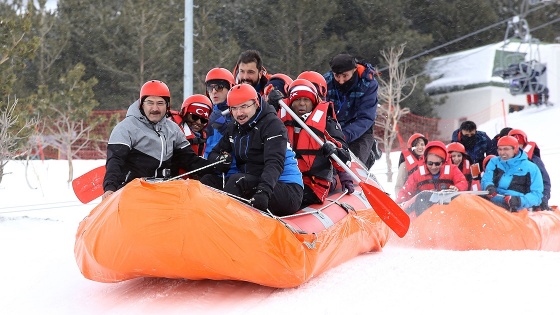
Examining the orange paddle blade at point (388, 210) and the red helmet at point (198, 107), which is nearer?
the orange paddle blade at point (388, 210)

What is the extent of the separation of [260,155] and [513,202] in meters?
3.92

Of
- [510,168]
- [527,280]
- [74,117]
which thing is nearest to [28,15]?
[74,117]

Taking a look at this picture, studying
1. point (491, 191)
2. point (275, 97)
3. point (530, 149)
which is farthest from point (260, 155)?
point (530, 149)

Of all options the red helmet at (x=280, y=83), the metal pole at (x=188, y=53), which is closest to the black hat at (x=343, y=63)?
the red helmet at (x=280, y=83)

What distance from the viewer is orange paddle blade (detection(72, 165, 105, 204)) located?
6.10 m

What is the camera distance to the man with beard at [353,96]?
672 cm

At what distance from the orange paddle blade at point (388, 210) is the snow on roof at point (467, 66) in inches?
843

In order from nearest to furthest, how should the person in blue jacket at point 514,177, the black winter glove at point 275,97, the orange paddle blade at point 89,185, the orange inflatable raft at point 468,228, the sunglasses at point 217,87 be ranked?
the black winter glove at point 275,97 < the orange paddle blade at point 89,185 < the sunglasses at point 217,87 < the orange inflatable raft at point 468,228 < the person in blue jacket at point 514,177

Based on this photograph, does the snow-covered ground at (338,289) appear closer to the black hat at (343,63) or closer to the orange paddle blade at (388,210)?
the orange paddle blade at (388,210)

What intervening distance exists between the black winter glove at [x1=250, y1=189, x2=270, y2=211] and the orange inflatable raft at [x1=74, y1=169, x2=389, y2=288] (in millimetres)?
89

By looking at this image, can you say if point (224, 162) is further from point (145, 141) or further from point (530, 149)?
point (530, 149)

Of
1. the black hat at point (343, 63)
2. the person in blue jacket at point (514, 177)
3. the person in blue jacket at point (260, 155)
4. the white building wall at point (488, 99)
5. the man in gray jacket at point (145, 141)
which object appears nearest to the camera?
the person in blue jacket at point (260, 155)

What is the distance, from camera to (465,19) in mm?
28062

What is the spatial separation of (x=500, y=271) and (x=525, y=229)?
9.88ft
